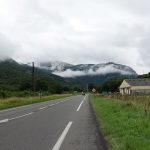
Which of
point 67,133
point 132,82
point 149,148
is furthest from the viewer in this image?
point 132,82

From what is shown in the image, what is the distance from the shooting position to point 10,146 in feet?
32.5

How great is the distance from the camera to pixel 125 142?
9.52 metres

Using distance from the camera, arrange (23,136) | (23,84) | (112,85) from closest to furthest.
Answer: (23,136) < (23,84) < (112,85)

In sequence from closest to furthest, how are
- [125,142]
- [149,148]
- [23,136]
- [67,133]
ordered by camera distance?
1. [149,148]
2. [125,142]
3. [23,136]
4. [67,133]

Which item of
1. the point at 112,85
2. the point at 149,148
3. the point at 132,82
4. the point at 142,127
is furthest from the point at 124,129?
the point at 112,85

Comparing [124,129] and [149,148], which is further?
[124,129]

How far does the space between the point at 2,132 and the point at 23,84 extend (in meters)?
92.0

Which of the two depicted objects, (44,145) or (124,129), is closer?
(44,145)

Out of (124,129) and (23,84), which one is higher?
(23,84)

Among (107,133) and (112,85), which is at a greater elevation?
(112,85)

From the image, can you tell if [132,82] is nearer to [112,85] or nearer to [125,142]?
[112,85]

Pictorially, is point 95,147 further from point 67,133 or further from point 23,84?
point 23,84

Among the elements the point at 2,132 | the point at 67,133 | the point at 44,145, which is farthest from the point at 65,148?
the point at 2,132

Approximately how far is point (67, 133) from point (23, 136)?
175 centimetres
